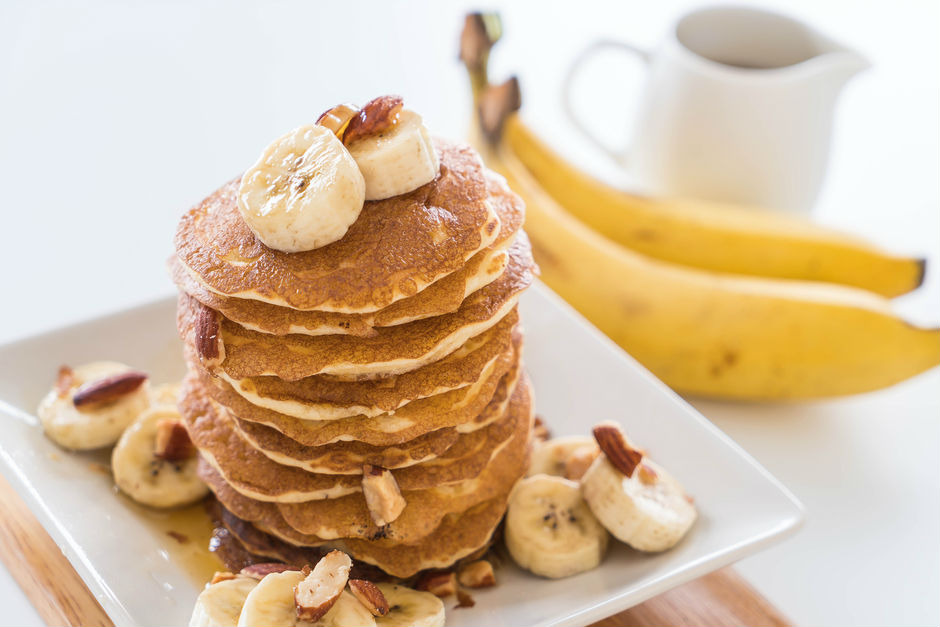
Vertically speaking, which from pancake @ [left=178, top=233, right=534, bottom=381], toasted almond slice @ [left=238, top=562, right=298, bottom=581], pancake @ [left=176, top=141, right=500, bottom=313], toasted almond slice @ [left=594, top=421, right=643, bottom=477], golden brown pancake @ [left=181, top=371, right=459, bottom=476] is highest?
pancake @ [left=176, top=141, right=500, bottom=313]

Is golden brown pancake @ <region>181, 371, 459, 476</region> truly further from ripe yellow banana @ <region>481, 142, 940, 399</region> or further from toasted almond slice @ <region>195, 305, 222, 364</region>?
ripe yellow banana @ <region>481, 142, 940, 399</region>

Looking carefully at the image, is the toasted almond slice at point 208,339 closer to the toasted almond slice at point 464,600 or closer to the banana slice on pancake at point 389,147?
the banana slice on pancake at point 389,147

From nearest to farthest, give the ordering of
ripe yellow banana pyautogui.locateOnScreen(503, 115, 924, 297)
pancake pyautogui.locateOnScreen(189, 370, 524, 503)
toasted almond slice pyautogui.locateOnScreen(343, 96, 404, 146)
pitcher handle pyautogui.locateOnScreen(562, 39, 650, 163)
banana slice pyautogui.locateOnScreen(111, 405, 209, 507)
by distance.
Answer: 1. toasted almond slice pyautogui.locateOnScreen(343, 96, 404, 146)
2. pancake pyautogui.locateOnScreen(189, 370, 524, 503)
3. banana slice pyautogui.locateOnScreen(111, 405, 209, 507)
4. ripe yellow banana pyautogui.locateOnScreen(503, 115, 924, 297)
5. pitcher handle pyautogui.locateOnScreen(562, 39, 650, 163)

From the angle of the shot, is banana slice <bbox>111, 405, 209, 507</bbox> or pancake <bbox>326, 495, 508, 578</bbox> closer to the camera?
pancake <bbox>326, 495, 508, 578</bbox>

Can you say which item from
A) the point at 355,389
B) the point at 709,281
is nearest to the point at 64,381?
the point at 355,389

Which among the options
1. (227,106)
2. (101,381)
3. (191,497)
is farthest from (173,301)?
(227,106)

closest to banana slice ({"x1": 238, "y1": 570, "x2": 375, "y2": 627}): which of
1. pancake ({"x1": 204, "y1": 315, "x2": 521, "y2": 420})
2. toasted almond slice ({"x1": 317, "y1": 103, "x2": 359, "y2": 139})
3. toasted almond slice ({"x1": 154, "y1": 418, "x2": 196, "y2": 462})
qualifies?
pancake ({"x1": 204, "y1": 315, "x2": 521, "y2": 420})

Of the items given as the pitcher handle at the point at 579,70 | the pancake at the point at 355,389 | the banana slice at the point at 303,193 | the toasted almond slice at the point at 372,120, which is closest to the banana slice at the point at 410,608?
the pancake at the point at 355,389
